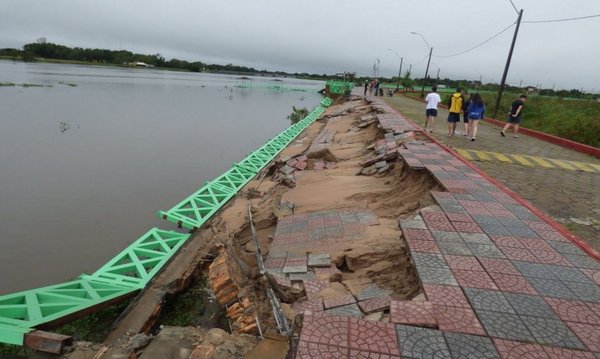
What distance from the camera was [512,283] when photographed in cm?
357

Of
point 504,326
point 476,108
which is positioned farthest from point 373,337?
point 476,108

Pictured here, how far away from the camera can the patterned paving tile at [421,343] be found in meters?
2.59

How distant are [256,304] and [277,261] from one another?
0.78 meters

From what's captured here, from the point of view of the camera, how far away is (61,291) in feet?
19.0

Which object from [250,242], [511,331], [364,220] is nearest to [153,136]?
[250,242]

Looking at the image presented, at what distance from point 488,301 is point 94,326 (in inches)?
209

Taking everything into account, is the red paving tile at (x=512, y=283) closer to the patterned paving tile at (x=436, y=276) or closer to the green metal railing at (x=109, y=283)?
the patterned paving tile at (x=436, y=276)

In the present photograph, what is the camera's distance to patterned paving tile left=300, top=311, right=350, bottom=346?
8.82 ft

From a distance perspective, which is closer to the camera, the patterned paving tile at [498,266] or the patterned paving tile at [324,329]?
the patterned paving tile at [324,329]

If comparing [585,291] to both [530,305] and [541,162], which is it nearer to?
[530,305]

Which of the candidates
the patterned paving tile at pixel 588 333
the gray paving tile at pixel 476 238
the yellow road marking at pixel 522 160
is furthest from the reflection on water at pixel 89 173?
the yellow road marking at pixel 522 160

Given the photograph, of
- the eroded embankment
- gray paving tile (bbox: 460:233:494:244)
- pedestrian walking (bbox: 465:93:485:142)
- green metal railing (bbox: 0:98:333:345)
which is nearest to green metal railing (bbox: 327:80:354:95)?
pedestrian walking (bbox: 465:93:485:142)

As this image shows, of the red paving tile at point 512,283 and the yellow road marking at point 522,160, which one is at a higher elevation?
the red paving tile at point 512,283

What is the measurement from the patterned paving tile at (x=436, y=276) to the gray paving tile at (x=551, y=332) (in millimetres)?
686
